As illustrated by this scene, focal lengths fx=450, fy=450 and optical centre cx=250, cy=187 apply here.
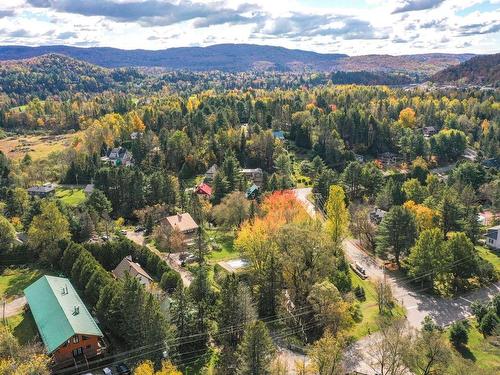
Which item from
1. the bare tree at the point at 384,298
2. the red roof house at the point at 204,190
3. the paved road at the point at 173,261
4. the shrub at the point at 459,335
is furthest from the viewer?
the red roof house at the point at 204,190

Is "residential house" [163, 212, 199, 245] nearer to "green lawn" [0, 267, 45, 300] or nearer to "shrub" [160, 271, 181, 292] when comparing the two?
"shrub" [160, 271, 181, 292]

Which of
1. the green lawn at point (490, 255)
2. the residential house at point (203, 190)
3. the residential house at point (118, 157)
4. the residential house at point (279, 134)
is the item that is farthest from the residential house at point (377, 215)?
the residential house at point (118, 157)

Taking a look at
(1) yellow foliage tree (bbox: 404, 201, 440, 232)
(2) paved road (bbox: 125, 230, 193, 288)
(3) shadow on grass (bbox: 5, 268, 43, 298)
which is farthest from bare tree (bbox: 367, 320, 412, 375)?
(3) shadow on grass (bbox: 5, 268, 43, 298)

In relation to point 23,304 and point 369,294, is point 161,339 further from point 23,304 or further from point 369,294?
point 369,294

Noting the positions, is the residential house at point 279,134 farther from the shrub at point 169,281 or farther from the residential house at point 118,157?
the shrub at point 169,281

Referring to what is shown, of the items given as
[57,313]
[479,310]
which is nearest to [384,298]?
[479,310]

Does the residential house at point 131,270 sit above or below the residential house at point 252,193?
above
